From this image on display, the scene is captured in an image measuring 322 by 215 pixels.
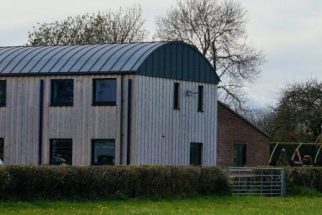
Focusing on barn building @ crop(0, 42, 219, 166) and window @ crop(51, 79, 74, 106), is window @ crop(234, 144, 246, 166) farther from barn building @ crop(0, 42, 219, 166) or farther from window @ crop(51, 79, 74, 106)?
window @ crop(51, 79, 74, 106)

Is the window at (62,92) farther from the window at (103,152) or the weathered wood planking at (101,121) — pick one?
the window at (103,152)

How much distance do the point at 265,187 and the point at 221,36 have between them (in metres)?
35.0

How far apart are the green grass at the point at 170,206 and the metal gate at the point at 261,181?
12.3ft

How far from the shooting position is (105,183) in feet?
89.7

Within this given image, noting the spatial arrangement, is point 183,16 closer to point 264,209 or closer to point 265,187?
point 265,187

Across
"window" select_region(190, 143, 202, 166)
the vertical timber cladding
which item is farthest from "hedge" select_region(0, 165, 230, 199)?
"window" select_region(190, 143, 202, 166)

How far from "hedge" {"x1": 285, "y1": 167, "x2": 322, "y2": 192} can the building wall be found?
27.1 feet

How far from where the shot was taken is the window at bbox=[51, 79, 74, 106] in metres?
41.5

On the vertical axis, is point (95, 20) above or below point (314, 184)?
above

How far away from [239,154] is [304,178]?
15.9 meters

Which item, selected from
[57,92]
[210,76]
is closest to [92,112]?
[57,92]

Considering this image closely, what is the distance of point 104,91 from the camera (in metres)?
41.0

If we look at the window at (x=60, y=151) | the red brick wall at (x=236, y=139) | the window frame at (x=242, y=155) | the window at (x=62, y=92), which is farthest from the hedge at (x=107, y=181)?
the window frame at (x=242, y=155)

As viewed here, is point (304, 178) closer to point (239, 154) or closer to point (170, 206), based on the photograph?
point (170, 206)
